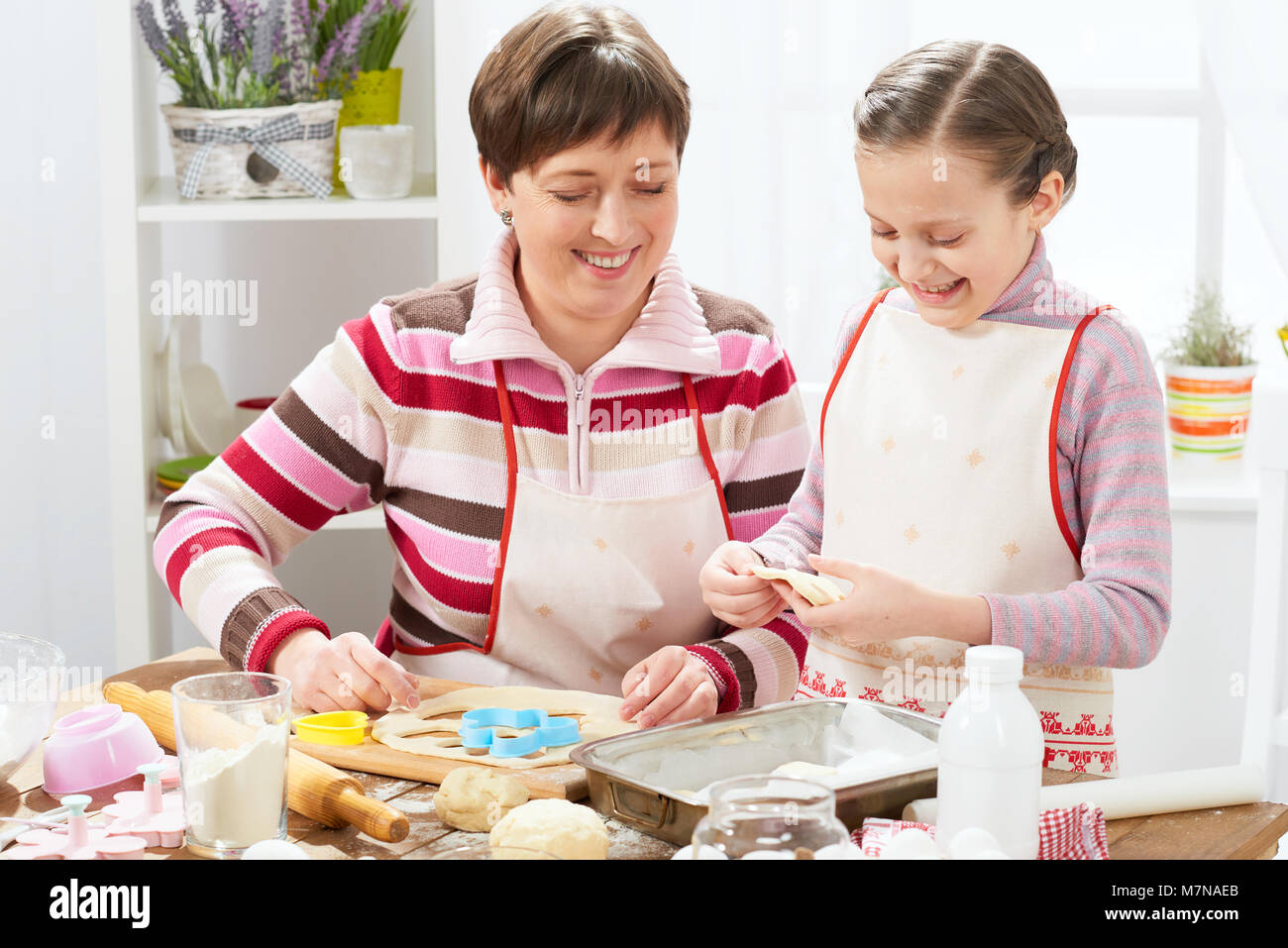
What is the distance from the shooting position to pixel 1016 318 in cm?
142

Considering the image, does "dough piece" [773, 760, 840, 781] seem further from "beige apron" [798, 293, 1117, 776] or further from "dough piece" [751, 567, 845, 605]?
"beige apron" [798, 293, 1117, 776]

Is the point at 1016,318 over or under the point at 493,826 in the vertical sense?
over

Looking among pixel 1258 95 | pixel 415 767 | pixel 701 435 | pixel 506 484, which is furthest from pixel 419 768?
pixel 1258 95

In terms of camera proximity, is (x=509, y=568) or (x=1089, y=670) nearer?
(x=1089, y=670)

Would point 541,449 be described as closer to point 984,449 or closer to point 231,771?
point 984,449

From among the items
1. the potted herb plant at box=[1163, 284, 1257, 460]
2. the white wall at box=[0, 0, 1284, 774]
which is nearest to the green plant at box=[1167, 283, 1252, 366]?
the potted herb plant at box=[1163, 284, 1257, 460]

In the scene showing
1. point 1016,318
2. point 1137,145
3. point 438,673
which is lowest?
point 438,673

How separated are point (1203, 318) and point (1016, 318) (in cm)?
137

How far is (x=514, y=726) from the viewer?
1332 mm

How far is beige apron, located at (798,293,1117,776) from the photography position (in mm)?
1381

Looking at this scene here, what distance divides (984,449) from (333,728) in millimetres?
685

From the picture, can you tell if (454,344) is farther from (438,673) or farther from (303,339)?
(303,339)

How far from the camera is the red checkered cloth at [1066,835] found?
996mm
